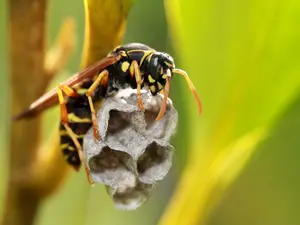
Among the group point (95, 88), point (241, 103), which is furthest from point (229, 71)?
point (95, 88)

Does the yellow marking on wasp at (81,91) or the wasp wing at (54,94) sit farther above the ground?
the wasp wing at (54,94)

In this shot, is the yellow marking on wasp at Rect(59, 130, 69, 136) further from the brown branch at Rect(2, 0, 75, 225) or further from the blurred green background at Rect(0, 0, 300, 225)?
the blurred green background at Rect(0, 0, 300, 225)

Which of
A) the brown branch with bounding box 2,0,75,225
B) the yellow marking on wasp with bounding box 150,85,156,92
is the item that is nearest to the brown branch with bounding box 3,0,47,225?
the brown branch with bounding box 2,0,75,225

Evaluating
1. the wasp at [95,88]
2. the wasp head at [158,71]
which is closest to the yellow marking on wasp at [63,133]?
the wasp at [95,88]

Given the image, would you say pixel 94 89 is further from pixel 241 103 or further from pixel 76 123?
pixel 241 103

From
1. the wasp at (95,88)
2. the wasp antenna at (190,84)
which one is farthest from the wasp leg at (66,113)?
the wasp antenna at (190,84)

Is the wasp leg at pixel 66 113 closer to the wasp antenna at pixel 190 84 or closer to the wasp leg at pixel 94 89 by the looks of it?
the wasp leg at pixel 94 89
